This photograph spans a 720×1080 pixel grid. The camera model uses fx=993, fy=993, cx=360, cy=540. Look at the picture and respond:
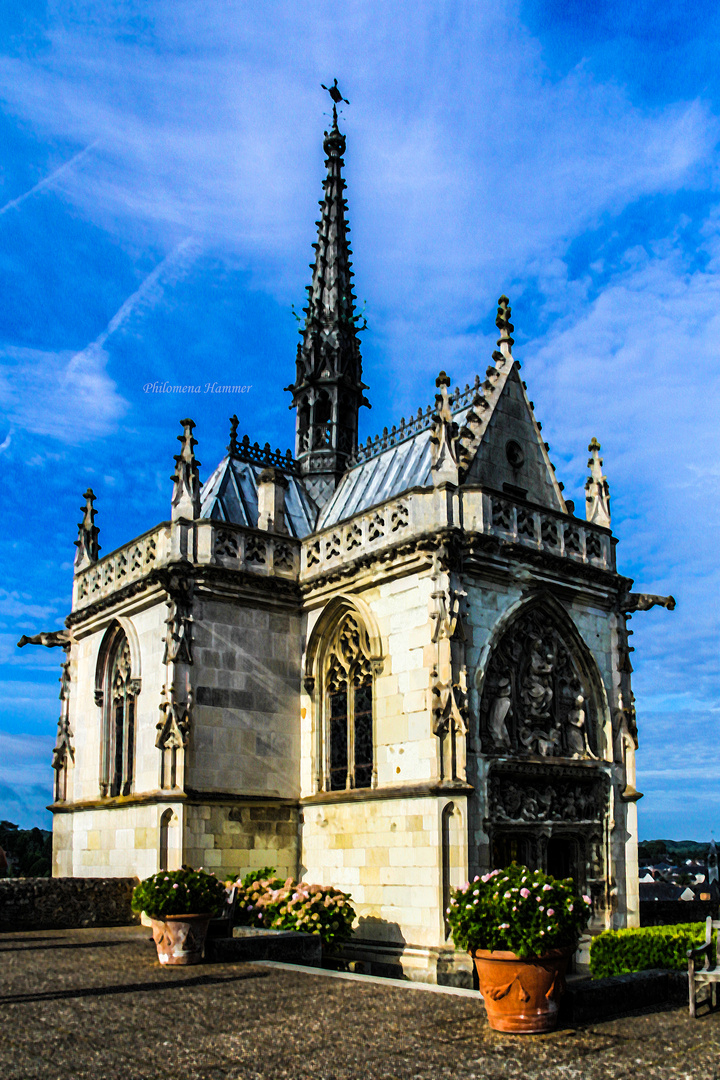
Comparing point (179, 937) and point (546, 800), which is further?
point (546, 800)

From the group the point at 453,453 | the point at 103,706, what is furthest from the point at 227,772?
the point at 453,453

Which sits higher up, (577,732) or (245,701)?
(245,701)

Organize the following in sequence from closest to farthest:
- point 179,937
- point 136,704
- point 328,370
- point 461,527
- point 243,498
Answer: point 179,937 < point 461,527 < point 136,704 < point 243,498 < point 328,370

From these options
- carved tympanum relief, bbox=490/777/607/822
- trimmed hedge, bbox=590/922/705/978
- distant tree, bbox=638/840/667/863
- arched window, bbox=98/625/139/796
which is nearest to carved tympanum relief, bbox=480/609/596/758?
carved tympanum relief, bbox=490/777/607/822

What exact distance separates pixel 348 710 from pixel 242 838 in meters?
3.20

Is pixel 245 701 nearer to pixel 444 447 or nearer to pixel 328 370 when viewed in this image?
pixel 444 447

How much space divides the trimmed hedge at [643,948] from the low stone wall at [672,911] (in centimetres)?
580

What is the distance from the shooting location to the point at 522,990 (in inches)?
380

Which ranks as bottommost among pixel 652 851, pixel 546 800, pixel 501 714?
pixel 652 851

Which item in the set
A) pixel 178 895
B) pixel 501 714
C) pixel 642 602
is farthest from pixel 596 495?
Answer: pixel 178 895

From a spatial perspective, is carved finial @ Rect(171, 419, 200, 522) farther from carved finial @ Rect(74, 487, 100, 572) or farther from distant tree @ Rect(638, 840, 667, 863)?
distant tree @ Rect(638, 840, 667, 863)

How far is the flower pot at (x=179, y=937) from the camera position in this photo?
13.7 meters

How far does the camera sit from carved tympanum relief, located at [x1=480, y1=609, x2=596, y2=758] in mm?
18297

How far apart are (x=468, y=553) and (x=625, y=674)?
5.26 metres
